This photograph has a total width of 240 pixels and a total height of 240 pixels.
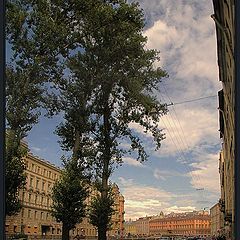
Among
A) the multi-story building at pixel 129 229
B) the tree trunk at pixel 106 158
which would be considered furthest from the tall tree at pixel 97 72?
the multi-story building at pixel 129 229

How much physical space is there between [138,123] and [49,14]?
251 centimetres

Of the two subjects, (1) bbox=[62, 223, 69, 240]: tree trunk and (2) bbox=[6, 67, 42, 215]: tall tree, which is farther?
(1) bbox=[62, 223, 69, 240]: tree trunk

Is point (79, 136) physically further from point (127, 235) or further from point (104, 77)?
point (127, 235)

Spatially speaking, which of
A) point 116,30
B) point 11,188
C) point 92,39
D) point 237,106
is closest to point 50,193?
point 11,188

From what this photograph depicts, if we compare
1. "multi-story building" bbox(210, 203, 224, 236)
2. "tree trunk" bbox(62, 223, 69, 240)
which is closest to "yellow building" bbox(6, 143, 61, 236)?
"tree trunk" bbox(62, 223, 69, 240)

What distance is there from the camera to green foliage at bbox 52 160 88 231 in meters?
5.65

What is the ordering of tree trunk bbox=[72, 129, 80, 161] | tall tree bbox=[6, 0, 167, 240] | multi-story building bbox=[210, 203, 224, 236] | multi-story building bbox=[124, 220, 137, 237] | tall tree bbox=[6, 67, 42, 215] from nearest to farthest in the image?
1. multi-story building bbox=[210, 203, 224, 236]
2. multi-story building bbox=[124, 220, 137, 237]
3. tall tree bbox=[6, 67, 42, 215]
4. tall tree bbox=[6, 0, 167, 240]
5. tree trunk bbox=[72, 129, 80, 161]

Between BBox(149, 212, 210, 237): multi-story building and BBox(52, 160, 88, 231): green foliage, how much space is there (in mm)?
1632

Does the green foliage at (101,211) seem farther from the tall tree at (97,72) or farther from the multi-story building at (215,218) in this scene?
the multi-story building at (215,218)

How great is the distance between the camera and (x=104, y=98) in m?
5.24

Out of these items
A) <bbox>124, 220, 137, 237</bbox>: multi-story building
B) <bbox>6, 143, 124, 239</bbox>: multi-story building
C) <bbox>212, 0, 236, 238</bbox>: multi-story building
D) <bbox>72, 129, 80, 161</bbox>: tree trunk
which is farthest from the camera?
<bbox>72, 129, 80, 161</bbox>: tree trunk

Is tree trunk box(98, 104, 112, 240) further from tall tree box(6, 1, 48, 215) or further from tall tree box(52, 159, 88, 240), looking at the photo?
tall tree box(6, 1, 48, 215)

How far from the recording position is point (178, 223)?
372 centimetres

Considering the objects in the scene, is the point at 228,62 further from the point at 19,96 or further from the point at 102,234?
the point at 102,234
